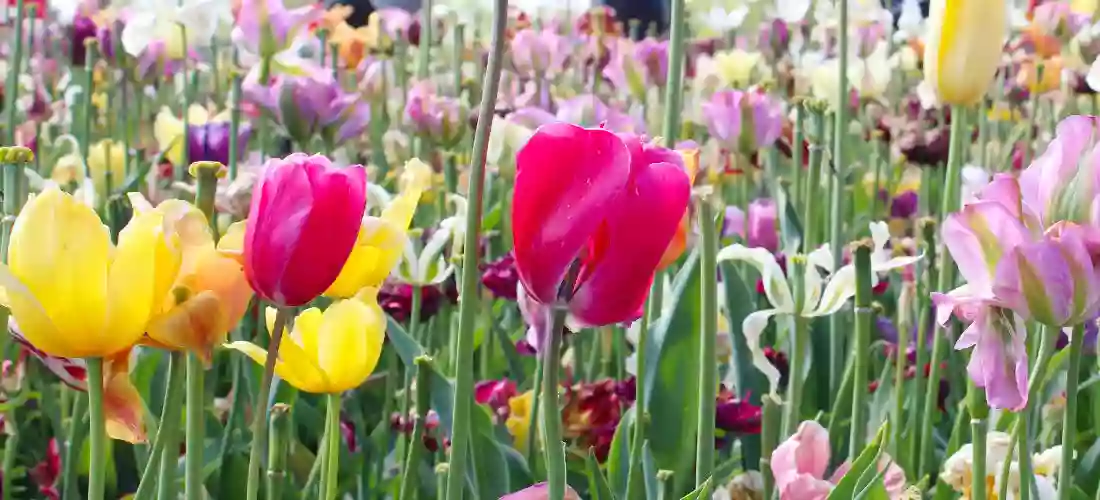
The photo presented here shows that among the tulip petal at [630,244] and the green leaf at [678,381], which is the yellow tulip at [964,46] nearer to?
the green leaf at [678,381]

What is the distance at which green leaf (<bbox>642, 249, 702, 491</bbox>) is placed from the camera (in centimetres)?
90

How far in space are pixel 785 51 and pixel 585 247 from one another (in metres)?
2.22

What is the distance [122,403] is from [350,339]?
0.14 metres

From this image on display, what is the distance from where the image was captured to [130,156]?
1.81 m

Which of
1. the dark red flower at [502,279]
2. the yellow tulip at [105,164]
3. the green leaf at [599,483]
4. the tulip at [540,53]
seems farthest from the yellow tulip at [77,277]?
the tulip at [540,53]

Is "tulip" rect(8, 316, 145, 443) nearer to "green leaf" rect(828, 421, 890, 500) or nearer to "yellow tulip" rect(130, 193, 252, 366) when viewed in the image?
"yellow tulip" rect(130, 193, 252, 366)

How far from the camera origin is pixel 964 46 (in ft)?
2.51

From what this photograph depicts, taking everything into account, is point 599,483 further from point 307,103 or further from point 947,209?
point 307,103

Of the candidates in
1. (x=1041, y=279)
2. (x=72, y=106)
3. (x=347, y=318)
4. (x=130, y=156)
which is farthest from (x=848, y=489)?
(x=72, y=106)

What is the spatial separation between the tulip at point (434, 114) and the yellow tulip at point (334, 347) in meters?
0.97

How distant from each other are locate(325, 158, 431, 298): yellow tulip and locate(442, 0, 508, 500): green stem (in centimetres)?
16

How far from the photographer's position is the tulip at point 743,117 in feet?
4.73

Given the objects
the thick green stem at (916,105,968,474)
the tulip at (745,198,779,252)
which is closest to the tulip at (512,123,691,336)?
the thick green stem at (916,105,968,474)

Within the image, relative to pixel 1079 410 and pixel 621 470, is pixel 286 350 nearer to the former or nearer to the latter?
pixel 621 470
